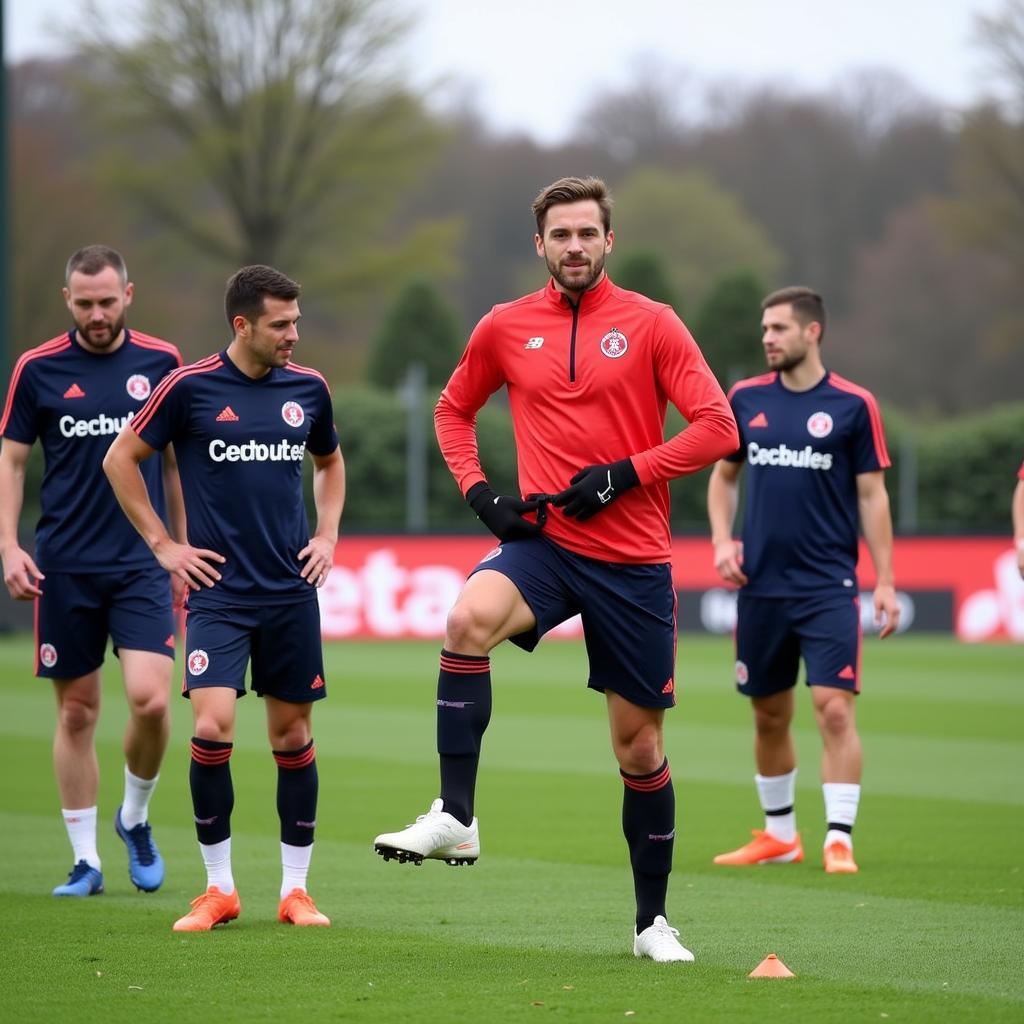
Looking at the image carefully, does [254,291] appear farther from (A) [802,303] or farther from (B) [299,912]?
(A) [802,303]

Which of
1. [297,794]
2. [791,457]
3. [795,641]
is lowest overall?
[297,794]

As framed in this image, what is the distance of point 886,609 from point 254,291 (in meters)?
3.61

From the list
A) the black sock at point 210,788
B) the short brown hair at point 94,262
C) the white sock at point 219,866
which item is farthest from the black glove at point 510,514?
the short brown hair at point 94,262

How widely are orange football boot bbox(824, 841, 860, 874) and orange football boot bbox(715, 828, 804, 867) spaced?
37cm

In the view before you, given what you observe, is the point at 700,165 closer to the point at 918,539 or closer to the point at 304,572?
the point at 918,539

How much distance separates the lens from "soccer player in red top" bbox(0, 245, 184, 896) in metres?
7.76

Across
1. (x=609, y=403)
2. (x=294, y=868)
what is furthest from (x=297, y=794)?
(x=609, y=403)

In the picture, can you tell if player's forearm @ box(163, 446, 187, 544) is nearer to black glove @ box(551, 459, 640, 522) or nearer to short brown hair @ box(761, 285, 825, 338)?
black glove @ box(551, 459, 640, 522)

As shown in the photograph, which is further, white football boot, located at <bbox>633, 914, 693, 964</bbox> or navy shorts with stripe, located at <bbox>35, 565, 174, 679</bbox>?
navy shorts with stripe, located at <bbox>35, 565, 174, 679</bbox>

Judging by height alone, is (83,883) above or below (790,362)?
below

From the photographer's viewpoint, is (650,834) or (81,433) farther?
(81,433)

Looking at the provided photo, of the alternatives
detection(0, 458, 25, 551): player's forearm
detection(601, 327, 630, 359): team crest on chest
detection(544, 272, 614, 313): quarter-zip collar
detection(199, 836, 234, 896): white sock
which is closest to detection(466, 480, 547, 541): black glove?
detection(601, 327, 630, 359): team crest on chest

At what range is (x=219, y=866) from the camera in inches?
272

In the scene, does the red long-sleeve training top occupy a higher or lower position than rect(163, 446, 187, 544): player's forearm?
higher
